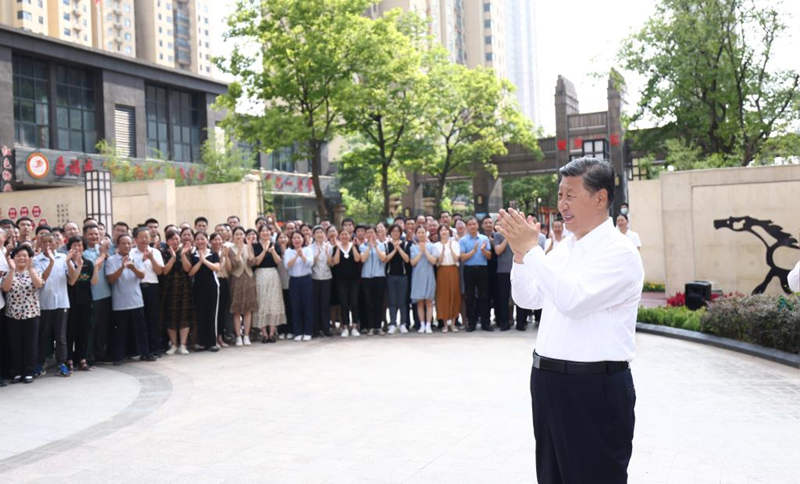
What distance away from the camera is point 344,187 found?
52.6 metres

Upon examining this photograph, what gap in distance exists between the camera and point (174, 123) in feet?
140

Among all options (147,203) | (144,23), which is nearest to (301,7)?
(147,203)

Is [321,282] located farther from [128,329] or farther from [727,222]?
[727,222]

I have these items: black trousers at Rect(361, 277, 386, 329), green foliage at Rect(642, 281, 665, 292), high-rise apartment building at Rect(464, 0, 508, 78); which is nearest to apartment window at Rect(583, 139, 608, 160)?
green foliage at Rect(642, 281, 665, 292)

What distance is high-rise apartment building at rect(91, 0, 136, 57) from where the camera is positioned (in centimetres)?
8988

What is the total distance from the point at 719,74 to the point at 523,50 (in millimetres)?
117861

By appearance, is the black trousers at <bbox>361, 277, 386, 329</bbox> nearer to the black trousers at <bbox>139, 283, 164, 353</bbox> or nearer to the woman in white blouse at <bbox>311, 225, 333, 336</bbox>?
the woman in white blouse at <bbox>311, 225, 333, 336</bbox>

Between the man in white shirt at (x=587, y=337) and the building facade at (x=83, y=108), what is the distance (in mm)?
30246

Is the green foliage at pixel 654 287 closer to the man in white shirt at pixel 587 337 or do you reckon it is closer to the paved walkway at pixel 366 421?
the paved walkway at pixel 366 421

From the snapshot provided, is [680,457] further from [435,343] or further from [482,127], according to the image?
[482,127]

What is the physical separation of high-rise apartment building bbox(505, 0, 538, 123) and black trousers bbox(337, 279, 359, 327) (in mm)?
121609

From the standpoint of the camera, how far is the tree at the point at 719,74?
73.3 feet

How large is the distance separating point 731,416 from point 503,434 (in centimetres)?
211

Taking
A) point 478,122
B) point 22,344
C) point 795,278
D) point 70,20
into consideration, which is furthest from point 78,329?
point 70,20
